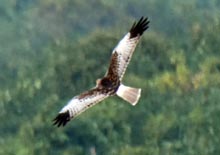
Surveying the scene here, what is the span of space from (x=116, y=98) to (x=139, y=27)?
17303mm

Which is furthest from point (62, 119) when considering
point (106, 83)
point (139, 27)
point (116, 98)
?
point (116, 98)

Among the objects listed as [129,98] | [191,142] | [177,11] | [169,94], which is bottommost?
[129,98]

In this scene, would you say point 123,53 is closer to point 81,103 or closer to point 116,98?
point 81,103

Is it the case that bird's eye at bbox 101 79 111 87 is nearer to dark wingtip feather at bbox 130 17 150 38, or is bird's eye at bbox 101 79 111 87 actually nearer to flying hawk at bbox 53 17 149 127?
flying hawk at bbox 53 17 149 127

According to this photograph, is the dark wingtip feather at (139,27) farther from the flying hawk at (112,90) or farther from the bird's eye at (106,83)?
the bird's eye at (106,83)

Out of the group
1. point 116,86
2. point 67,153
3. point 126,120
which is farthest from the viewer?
point 126,120

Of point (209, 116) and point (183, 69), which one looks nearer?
point (209, 116)

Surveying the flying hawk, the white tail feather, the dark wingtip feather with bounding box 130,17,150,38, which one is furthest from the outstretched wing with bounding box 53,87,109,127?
the dark wingtip feather with bounding box 130,17,150,38

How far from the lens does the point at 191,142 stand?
28.3 m

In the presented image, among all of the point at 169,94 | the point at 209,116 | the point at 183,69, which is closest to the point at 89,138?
the point at 209,116

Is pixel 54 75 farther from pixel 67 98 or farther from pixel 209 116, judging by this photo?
pixel 209 116

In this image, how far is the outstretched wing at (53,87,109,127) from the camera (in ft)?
43.7

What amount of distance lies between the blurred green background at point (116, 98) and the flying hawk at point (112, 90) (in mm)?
12817

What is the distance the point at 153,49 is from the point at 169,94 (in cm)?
259
